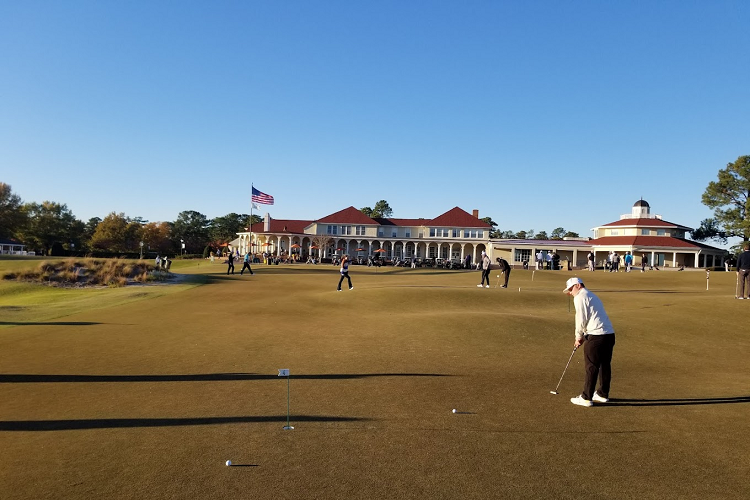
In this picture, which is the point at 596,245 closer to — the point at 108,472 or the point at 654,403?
the point at 654,403

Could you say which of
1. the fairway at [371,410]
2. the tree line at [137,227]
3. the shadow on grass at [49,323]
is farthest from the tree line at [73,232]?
the fairway at [371,410]

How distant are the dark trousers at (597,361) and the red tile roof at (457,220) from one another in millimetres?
77724

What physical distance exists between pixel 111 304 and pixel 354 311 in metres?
11.2

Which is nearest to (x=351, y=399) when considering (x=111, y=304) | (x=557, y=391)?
(x=557, y=391)

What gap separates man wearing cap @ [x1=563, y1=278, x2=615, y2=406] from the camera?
7934 mm

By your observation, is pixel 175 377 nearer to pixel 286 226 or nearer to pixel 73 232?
pixel 286 226

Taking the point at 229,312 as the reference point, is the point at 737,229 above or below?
above

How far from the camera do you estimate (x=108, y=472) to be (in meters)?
5.46

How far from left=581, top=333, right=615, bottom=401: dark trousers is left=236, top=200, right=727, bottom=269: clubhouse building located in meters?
68.1

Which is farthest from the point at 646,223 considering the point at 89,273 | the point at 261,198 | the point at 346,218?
the point at 89,273

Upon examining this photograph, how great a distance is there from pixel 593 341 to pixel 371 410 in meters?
3.67

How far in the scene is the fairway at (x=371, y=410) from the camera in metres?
5.20

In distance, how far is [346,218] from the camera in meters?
85.7

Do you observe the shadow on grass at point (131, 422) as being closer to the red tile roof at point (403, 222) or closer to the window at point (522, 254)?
the window at point (522, 254)
